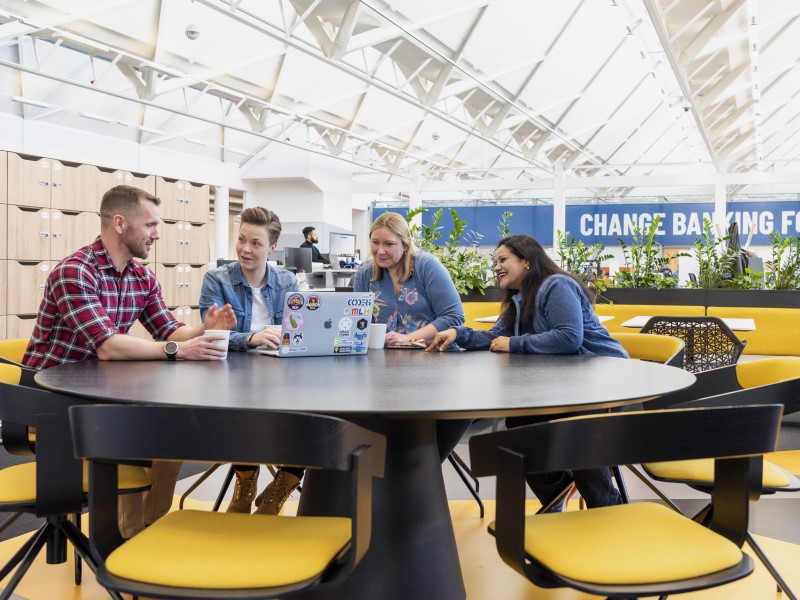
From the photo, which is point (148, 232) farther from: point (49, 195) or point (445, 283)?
point (49, 195)

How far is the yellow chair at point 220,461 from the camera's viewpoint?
4.52 feet

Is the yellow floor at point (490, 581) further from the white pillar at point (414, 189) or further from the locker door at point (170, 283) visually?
the white pillar at point (414, 189)

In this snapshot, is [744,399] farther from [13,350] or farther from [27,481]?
[13,350]

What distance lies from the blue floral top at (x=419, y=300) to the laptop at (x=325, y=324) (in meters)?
0.71

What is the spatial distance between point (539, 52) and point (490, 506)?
9.20 meters

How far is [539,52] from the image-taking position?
11.4 m

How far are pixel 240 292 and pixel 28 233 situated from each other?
5.15 m

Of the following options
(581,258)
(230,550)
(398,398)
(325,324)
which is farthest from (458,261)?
(230,550)

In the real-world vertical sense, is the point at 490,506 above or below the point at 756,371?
below

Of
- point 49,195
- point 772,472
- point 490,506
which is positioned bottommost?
point 490,506

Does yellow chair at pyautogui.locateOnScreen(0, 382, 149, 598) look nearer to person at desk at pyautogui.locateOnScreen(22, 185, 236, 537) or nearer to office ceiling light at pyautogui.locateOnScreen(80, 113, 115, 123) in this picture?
person at desk at pyautogui.locateOnScreen(22, 185, 236, 537)

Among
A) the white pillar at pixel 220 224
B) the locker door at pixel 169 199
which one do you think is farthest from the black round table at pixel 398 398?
the white pillar at pixel 220 224

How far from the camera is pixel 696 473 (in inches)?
89.7

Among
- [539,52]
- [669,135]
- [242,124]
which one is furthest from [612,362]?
[669,135]
